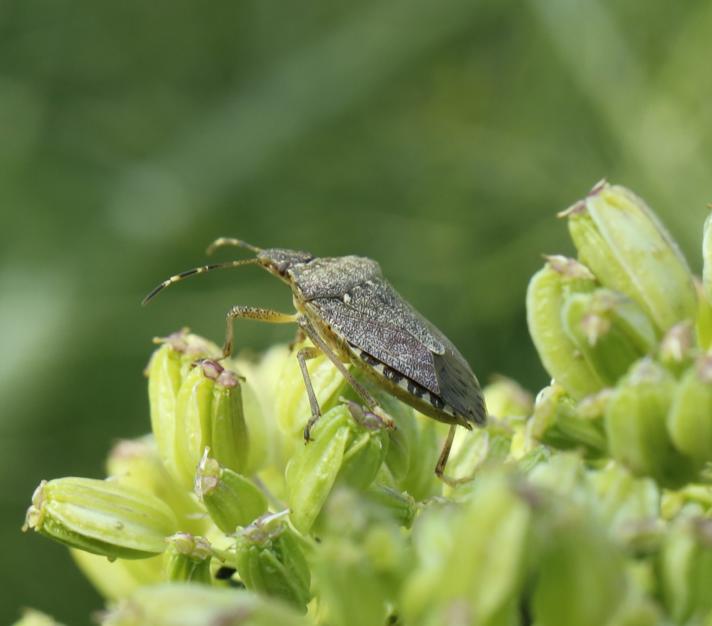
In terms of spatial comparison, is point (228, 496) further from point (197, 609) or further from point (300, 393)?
point (197, 609)

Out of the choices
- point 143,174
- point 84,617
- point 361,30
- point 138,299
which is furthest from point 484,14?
point 84,617

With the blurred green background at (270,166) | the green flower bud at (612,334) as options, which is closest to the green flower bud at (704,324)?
the green flower bud at (612,334)

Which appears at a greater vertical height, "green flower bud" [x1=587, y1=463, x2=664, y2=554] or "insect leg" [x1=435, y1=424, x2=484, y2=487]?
"insect leg" [x1=435, y1=424, x2=484, y2=487]

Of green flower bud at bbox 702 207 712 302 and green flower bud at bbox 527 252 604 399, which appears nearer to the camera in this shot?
green flower bud at bbox 527 252 604 399

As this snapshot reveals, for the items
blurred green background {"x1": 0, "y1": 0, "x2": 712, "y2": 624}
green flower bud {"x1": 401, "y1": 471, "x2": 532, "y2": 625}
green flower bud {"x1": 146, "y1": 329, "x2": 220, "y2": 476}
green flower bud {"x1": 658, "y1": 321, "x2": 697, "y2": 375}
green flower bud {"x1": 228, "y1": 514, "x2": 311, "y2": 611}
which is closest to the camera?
green flower bud {"x1": 401, "y1": 471, "x2": 532, "y2": 625}

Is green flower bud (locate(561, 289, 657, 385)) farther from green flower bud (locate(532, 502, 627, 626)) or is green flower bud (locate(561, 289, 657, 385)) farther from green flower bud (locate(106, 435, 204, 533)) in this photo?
green flower bud (locate(106, 435, 204, 533))

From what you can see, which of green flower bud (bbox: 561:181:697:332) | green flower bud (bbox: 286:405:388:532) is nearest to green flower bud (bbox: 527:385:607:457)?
green flower bud (bbox: 561:181:697:332)

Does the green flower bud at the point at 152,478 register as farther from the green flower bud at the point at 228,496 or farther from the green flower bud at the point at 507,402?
the green flower bud at the point at 507,402

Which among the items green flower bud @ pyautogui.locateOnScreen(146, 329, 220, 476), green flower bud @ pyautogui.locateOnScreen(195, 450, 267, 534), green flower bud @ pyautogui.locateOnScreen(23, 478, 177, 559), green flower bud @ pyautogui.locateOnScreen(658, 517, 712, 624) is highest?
green flower bud @ pyautogui.locateOnScreen(146, 329, 220, 476)
